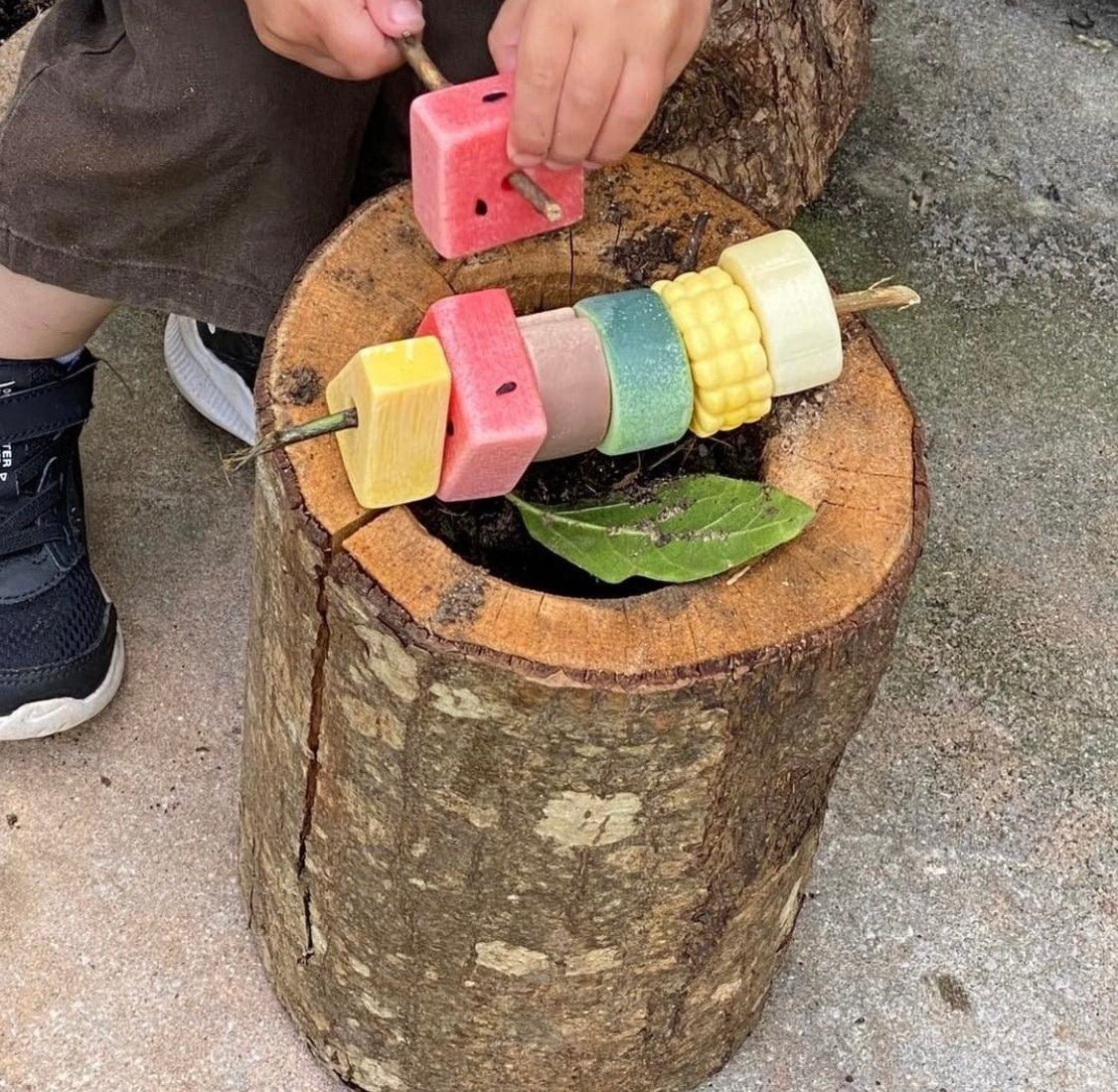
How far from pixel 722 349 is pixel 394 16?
0.36m

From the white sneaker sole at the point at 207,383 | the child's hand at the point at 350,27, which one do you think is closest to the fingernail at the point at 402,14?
the child's hand at the point at 350,27

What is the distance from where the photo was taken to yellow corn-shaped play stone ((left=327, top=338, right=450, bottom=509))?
100 centimetres

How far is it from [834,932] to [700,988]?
0.35 meters

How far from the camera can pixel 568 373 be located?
1.10 meters

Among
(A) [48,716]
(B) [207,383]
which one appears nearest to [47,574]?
(A) [48,716]

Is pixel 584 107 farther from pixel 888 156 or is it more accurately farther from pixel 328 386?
pixel 888 156

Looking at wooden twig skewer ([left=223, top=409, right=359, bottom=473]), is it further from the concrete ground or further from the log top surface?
the concrete ground

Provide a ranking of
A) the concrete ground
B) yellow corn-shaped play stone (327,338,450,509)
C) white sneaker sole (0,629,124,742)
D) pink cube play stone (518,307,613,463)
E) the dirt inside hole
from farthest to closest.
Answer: white sneaker sole (0,629,124,742), the concrete ground, the dirt inside hole, pink cube play stone (518,307,613,463), yellow corn-shaped play stone (327,338,450,509)

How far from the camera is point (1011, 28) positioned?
9.11 ft

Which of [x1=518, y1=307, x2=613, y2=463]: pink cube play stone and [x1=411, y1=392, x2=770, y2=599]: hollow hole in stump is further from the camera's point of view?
[x1=411, y1=392, x2=770, y2=599]: hollow hole in stump

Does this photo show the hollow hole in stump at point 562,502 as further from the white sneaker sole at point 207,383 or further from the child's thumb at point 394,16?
the white sneaker sole at point 207,383

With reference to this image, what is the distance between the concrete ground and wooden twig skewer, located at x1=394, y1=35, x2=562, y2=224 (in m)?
0.91

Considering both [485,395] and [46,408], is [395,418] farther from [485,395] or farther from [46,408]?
[46,408]

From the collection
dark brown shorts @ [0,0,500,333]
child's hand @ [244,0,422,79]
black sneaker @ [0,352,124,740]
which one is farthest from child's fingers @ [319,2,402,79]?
black sneaker @ [0,352,124,740]
